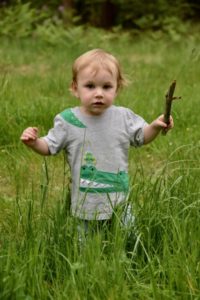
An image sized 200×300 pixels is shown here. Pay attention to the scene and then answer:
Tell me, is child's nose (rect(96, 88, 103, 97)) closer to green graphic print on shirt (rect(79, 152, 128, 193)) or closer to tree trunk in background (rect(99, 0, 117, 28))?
green graphic print on shirt (rect(79, 152, 128, 193))

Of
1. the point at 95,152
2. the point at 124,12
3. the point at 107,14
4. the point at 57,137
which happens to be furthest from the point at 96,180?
the point at 124,12

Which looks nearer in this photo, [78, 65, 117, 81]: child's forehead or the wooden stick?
the wooden stick

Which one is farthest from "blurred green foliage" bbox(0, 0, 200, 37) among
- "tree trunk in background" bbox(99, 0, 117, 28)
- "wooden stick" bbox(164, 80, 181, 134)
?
"wooden stick" bbox(164, 80, 181, 134)

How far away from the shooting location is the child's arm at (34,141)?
269 cm

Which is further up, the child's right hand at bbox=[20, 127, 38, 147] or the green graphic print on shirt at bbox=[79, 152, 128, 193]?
the child's right hand at bbox=[20, 127, 38, 147]

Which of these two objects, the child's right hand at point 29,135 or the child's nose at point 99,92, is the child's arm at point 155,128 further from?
the child's right hand at point 29,135

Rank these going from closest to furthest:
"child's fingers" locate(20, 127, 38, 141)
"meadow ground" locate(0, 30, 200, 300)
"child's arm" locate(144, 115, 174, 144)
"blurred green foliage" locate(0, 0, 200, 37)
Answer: "meadow ground" locate(0, 30, 200, 300) → "child's fingers" locate(20, 127, 38, 141) → "child's arm" locate(144, 115, 174, 144) → "blurred green foliage" locate(0, 0, 200, 37)

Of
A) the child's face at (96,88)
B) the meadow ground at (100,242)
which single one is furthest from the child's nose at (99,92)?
the meadow ground at (100,242)

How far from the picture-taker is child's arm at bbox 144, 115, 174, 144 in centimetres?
280

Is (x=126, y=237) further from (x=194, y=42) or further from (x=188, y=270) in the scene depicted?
→ (x=194, y=42)

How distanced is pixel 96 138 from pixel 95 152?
6 centimetres

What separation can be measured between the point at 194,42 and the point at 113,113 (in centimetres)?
737

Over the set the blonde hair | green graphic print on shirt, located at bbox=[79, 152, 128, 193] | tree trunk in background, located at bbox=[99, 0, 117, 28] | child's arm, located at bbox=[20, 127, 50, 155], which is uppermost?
tree trunk in background, located at bbox=[99, 0, 117, 28]

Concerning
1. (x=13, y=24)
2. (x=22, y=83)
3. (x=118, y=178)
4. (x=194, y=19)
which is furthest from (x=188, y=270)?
(x=194, y=19)
